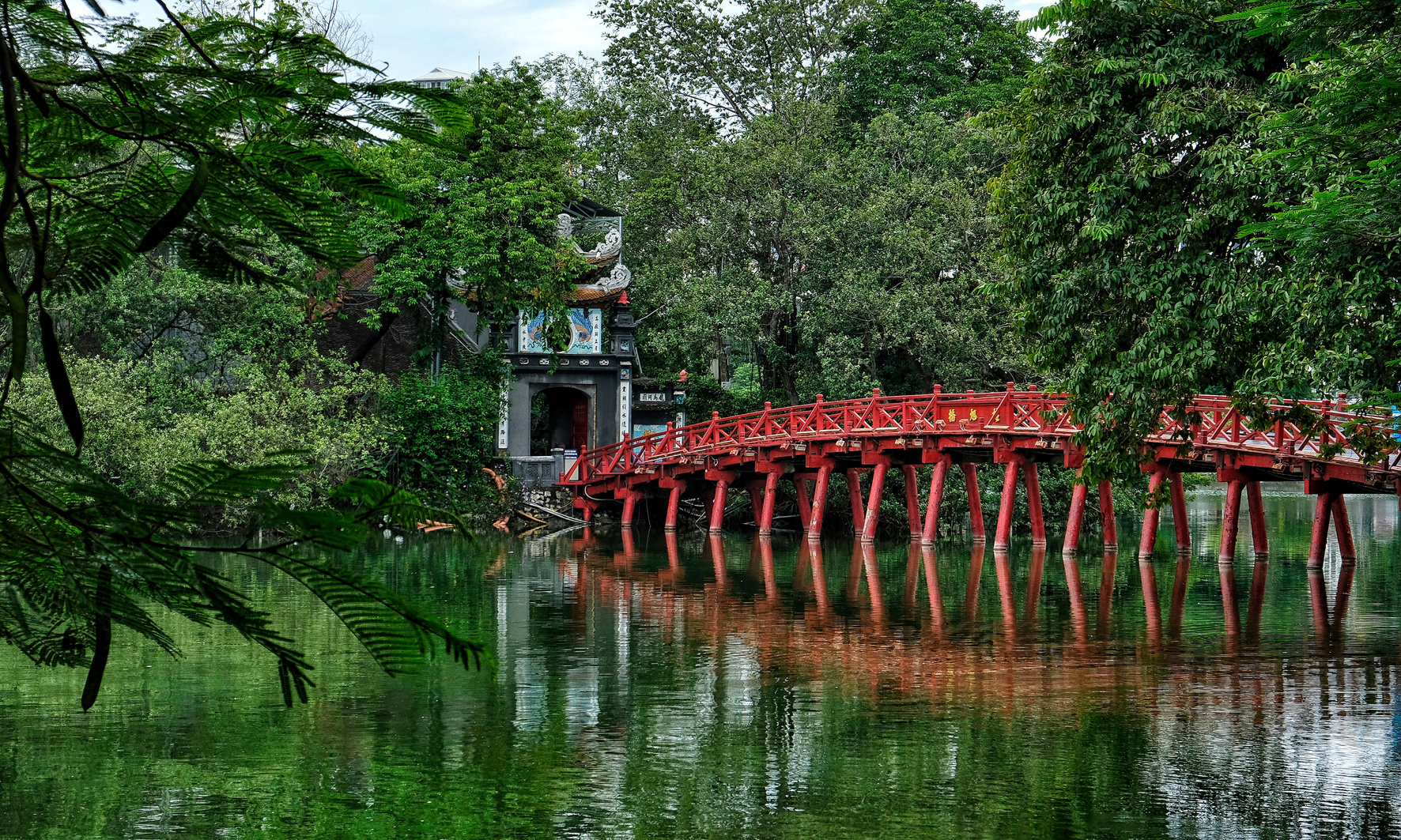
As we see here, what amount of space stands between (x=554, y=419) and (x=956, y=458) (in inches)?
482

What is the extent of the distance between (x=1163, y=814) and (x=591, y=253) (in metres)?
25.5

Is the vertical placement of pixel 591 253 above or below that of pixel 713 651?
above

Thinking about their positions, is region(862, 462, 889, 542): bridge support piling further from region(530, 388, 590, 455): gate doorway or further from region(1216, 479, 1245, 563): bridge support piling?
region(530, 388, 590, 455): gate doorway

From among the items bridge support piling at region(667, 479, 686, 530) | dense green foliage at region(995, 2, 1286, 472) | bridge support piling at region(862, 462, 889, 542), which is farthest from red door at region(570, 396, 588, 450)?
dense green foliage at region(995, 2, 1286, 472)

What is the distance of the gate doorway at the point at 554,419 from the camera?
35094 mm

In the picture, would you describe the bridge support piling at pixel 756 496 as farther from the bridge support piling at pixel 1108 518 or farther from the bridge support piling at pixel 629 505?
the bridge support piling at pixel 1108 518

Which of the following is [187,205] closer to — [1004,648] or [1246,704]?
[1246,704]

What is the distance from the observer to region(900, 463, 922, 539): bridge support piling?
2795 cm

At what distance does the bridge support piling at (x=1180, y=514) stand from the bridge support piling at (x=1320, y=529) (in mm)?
1742

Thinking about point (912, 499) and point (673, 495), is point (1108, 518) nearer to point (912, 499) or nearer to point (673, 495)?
point (912, 499)

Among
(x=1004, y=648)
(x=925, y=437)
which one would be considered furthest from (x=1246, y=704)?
(x=925, y=437)

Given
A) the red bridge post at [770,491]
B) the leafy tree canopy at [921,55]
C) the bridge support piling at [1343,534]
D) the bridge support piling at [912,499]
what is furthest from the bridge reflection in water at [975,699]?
the leafy tree canopy at [921,55]

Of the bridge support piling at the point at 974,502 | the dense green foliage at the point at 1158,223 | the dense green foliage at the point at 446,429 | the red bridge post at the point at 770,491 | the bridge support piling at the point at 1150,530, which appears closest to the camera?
the dense green foliage at the point at 1158,223

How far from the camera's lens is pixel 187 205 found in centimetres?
213
